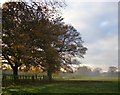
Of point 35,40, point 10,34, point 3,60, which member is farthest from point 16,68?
point 10,34

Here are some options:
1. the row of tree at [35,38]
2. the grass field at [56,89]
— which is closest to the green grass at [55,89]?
the grass field at [56,89]

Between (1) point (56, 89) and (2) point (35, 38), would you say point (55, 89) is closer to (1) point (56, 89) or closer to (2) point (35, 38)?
(1) point (56, 89)

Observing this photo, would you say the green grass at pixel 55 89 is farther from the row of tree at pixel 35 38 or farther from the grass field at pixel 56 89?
the row of tree at pixel 35 38

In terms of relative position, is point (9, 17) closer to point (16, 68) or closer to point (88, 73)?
point (16, 68)

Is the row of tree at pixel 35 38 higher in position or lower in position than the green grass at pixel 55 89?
higher

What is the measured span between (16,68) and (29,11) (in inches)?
948

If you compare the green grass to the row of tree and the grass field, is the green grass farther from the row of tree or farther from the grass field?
the row of tree

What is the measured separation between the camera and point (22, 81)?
33125mm

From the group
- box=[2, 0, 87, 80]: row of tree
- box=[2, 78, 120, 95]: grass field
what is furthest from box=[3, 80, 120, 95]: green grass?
box=[2, 0, 87, 80]: row of tree

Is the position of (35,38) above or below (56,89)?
above

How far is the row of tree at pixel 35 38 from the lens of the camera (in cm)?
1578

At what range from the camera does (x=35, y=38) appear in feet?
100

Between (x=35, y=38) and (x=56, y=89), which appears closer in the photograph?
(x=56, y=89)

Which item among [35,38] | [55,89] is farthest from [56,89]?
[35,38]
